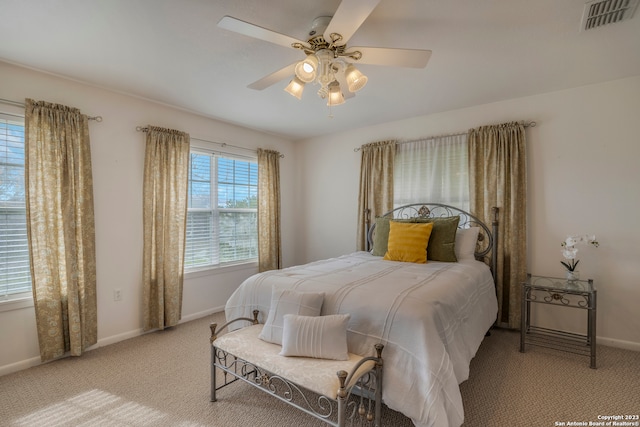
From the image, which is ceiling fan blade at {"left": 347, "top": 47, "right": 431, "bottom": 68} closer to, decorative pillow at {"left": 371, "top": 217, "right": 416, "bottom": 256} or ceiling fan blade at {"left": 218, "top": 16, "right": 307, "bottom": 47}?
ceiling fan blade at {"left": 218, "top": 16, "right": 307, "bottom": 47}

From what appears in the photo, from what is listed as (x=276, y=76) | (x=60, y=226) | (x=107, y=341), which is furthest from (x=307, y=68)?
(x=107, y=341)

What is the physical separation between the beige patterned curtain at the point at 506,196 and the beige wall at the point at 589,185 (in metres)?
0.12

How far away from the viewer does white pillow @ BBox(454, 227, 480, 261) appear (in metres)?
Result: 3.05

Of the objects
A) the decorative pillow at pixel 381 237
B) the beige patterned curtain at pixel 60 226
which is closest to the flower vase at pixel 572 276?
the decorative pillow at pixel 381 237

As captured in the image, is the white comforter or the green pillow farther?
the green pillow

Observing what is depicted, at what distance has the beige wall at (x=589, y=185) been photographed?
107 inches

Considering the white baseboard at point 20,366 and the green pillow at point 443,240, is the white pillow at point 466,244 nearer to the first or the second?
the green pillow at point 443,240

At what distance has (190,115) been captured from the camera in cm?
359

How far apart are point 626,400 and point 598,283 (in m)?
1.19

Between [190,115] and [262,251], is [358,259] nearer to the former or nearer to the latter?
[262,251]

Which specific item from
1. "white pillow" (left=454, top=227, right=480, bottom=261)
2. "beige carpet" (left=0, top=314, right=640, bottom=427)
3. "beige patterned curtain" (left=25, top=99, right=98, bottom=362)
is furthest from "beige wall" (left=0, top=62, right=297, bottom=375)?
"white pillow" (left=454, top=227, right=480, bottom=261)

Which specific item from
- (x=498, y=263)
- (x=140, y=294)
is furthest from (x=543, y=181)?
(x=140, y=294)

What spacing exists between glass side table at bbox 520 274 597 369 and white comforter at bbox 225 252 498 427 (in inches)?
18.6

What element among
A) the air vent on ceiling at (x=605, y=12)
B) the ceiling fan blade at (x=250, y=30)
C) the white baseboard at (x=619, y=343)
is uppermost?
the air vent on ceiling at (x=605, y=12)
